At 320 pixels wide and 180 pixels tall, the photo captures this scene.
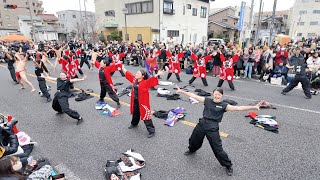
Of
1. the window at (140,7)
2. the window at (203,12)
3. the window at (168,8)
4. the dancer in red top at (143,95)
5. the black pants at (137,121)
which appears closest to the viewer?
the dancer in red top at (143,95)

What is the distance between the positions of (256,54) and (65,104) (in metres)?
9.81

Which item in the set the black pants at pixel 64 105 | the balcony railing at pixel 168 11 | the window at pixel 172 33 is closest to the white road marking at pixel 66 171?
the black pants at pixel 64 105

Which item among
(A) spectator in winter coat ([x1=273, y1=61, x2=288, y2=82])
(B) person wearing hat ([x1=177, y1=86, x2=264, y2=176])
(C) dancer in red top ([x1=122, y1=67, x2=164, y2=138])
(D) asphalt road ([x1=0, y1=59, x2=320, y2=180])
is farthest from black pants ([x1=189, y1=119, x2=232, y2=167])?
(A) spectator in winter coat ([x1=273, y1=61, x2=288, y2=82])

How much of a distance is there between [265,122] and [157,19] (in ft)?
74.5

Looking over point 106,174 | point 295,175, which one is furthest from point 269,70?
point 106,174

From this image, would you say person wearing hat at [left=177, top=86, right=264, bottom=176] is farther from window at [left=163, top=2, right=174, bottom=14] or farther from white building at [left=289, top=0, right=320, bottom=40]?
white building at [left=289, top=0, right=320, bottom=40]

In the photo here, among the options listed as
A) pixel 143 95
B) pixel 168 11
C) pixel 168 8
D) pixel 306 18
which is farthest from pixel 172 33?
pixel 306 18

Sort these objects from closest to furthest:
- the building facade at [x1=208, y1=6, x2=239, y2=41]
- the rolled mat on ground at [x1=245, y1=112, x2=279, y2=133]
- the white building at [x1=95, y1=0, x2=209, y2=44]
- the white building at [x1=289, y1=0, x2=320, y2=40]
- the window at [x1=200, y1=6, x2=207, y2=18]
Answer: the rolled mat on ground at [x1=245, y1=112, x2=279, y2=133] < the white building at [x1=95, y1=0, x2=209, y2=44] < the window at [x1=200, y1=6, x2=207, y2=18] < the building facade at [x1=208, y1=6, x2=239, y2=41] < the white building at [x1=289, y1=0, x2=320, y2=40]

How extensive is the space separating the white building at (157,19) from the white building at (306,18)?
92.0ft

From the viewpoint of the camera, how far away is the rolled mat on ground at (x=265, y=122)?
18.2ft

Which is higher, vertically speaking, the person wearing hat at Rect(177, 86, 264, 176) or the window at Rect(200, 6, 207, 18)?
the window at Rect(200, 6, 207, 18)

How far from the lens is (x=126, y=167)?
388 centimetres

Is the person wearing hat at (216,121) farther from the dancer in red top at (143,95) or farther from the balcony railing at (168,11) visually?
the balcony railing at (168,11)

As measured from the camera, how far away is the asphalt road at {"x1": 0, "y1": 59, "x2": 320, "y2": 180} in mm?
3930
